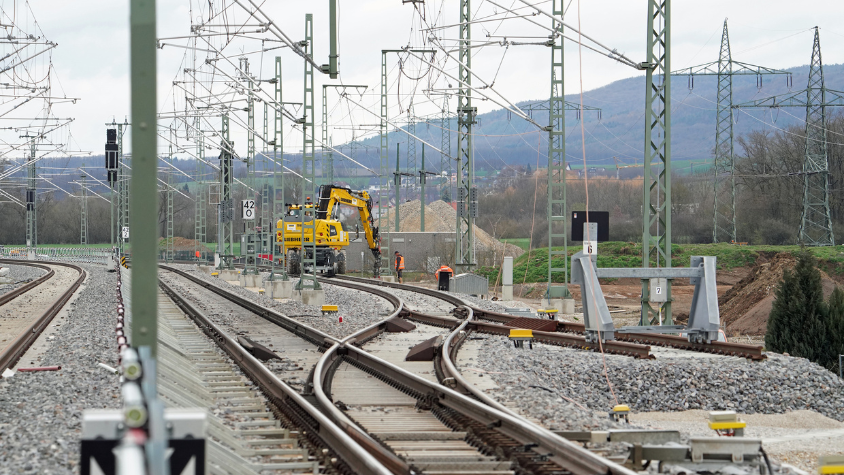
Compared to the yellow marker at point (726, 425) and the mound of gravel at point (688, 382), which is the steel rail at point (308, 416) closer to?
the mound of gravel at point (688, 382)

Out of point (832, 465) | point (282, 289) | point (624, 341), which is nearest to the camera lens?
point (832, 465)

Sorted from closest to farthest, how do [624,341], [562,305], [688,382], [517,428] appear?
1. [517,428]
2. [688,382]
3. [624,341]
4. [562,305]

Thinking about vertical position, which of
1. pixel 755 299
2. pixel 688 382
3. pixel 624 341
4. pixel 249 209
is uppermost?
pixel 249 209

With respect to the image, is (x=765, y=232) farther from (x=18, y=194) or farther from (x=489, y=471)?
(x=18, y=194)

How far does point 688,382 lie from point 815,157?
60.6m

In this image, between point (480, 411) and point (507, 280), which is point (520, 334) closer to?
point (480, 411)

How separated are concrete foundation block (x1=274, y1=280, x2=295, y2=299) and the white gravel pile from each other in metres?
12.9

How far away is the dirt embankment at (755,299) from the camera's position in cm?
3036

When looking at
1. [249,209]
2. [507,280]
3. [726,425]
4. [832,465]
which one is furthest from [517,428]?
[249,209]

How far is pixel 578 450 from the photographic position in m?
6.89

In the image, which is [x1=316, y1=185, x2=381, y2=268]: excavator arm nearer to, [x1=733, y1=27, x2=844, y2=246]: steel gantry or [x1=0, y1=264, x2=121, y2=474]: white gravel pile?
[x1=733, y1=27, x2=844, y2=246]: steel gantry

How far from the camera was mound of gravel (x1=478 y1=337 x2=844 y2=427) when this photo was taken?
43.4 feet

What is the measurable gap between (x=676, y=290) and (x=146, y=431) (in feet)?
147

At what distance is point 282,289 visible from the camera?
33406 mm
